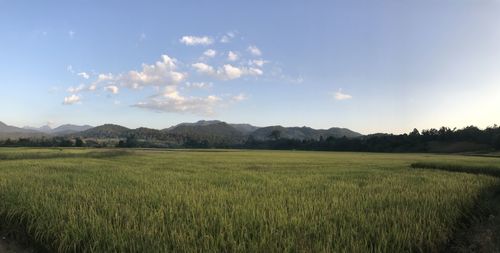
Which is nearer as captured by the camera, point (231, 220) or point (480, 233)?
point (231, 220)

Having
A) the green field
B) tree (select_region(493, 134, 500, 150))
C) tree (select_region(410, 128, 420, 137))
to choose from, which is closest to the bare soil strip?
the green field

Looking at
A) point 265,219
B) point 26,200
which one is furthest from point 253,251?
point 26,200

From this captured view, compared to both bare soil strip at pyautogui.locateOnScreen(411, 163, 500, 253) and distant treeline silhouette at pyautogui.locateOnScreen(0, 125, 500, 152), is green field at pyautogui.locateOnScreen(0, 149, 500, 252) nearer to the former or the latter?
bare soil strip at pyautogui.locateOnScreen(411, 163, 500, 253)

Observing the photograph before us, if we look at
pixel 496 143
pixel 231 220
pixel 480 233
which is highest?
pixel 496 143

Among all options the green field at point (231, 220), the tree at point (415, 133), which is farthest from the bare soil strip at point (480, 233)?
the tree at point (415, 133)

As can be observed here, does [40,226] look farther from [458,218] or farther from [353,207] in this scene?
[458,218]

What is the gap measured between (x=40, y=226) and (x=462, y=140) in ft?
282

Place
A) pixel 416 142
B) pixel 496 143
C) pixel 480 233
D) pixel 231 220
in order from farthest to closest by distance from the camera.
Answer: pixel 416 142, pixel 496 143, pixel 480 233, pixel 231 220

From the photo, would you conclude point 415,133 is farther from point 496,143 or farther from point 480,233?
point 480,233

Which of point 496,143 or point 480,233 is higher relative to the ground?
point 496,143

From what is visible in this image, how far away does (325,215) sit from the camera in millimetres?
7004

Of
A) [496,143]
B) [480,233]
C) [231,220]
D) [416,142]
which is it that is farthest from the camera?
[416,142]

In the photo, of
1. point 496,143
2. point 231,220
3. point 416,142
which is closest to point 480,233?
point 231,220

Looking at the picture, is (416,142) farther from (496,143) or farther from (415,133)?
(496,143)
